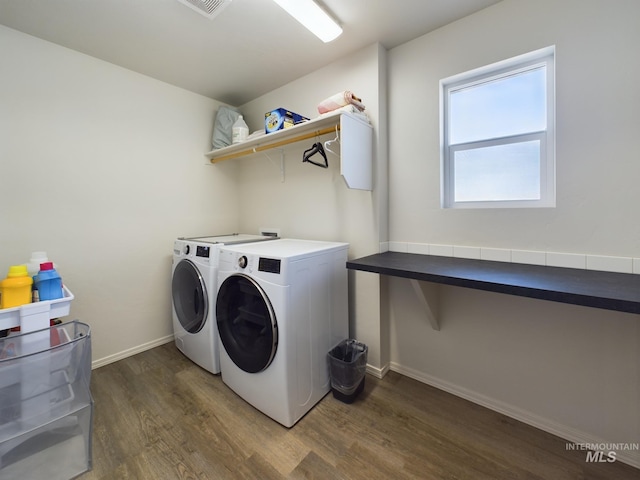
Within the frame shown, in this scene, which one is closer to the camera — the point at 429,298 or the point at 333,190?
the point at 429,298

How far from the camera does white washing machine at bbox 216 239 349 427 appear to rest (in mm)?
1472

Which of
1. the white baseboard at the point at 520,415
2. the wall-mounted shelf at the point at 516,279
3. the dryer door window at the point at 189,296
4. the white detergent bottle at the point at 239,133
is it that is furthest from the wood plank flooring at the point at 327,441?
the white detergent bottle at the point at 239,133

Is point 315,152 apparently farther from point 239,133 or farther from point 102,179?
point 102,179

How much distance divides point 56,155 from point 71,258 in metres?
0.73

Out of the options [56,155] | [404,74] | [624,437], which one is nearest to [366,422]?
[624,437]

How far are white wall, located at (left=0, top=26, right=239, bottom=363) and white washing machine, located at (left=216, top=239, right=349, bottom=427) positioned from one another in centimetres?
104

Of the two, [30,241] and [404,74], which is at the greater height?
[404,74]

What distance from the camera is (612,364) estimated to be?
51.6 inches

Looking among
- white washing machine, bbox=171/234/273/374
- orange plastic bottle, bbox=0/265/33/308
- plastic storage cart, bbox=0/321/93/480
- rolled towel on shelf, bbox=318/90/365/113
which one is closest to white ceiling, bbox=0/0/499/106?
rolled towel on shelf, bbox=318/90/365/113

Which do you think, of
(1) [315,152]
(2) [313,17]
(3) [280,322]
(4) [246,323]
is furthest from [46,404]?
(2) [313,17]

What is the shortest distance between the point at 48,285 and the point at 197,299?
34.3 inches

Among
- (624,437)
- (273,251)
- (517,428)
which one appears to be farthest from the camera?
A: (273,251)

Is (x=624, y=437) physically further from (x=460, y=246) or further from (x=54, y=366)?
(x=54, y=366)

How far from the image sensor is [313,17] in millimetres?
1570
